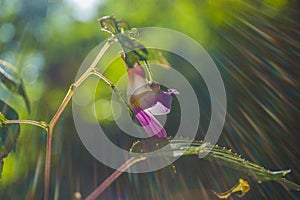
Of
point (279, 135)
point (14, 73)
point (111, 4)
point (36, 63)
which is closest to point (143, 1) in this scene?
point (111, 4)

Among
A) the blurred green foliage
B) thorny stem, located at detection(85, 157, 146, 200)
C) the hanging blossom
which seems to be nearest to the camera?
thorny stem, located at detection(85, 157, 146, 200)

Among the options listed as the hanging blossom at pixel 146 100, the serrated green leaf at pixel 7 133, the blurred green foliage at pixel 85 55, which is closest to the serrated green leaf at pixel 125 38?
the hanging blossom at pixel 146 100

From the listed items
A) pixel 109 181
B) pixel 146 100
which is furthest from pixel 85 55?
pixel 109 181

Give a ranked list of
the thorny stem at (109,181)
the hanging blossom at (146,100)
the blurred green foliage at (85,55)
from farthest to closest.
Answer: the blurred green foliage at (85,55) → the hanging blossom at (146,100) → the thorny stem at (109,181)

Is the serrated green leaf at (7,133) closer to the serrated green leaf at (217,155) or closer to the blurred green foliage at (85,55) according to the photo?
the serrated green leaf at (217,155)

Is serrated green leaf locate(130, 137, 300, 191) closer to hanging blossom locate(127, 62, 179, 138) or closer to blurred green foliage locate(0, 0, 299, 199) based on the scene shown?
hanging blossom locate(127, 62, 179, 138)

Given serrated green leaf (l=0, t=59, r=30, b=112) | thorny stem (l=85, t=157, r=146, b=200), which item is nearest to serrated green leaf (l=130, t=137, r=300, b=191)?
thorny stem (l=85, t=157, r=146, b=200)

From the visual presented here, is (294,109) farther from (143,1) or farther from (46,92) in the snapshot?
(46,92)

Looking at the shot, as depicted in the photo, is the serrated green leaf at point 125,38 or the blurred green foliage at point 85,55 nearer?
the serrated green leaf at point 125,38
